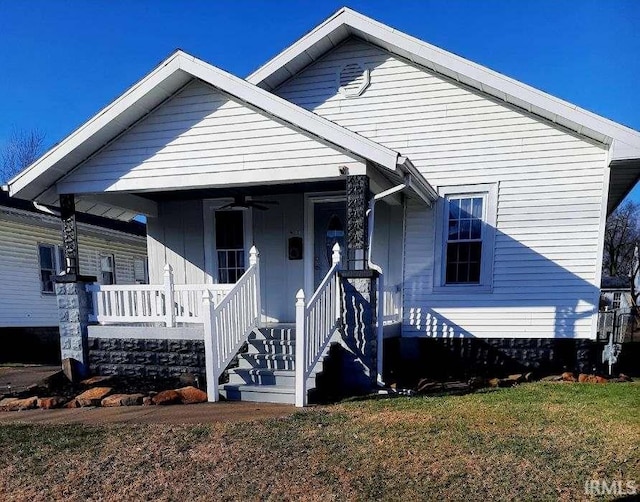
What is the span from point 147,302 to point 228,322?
6.11ft

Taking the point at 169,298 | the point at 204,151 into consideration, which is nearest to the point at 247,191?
the point at 204,151

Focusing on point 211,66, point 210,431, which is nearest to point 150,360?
point 210,431

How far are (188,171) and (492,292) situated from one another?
5.60 metres

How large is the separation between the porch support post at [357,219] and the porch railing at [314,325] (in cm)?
31

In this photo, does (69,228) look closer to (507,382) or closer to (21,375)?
(21,375)

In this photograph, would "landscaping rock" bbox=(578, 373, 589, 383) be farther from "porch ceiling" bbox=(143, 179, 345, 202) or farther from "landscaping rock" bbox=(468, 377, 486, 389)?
"porch ceiling" bbox=(143, 179, 345, 202)

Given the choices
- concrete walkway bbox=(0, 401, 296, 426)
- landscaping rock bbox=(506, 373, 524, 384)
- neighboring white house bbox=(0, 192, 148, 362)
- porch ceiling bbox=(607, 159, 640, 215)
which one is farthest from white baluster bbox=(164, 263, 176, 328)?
porch ceiling bbox=(607, 159, 640, 215)

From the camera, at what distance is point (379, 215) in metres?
6.95

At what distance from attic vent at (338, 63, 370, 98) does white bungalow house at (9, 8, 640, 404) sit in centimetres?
3

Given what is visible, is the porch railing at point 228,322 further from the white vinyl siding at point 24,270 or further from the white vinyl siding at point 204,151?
the white vinyl siding at point 24,270

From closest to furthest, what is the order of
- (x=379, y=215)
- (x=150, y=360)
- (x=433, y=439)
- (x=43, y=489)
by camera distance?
(x=43, y=489) < (x=433, y=439) < (x=150, y=360) < (x=379, y=215)

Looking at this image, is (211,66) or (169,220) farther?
(169,220)

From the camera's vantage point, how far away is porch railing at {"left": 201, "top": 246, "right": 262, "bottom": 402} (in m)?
4.84

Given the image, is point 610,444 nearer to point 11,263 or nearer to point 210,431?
point 210,431
